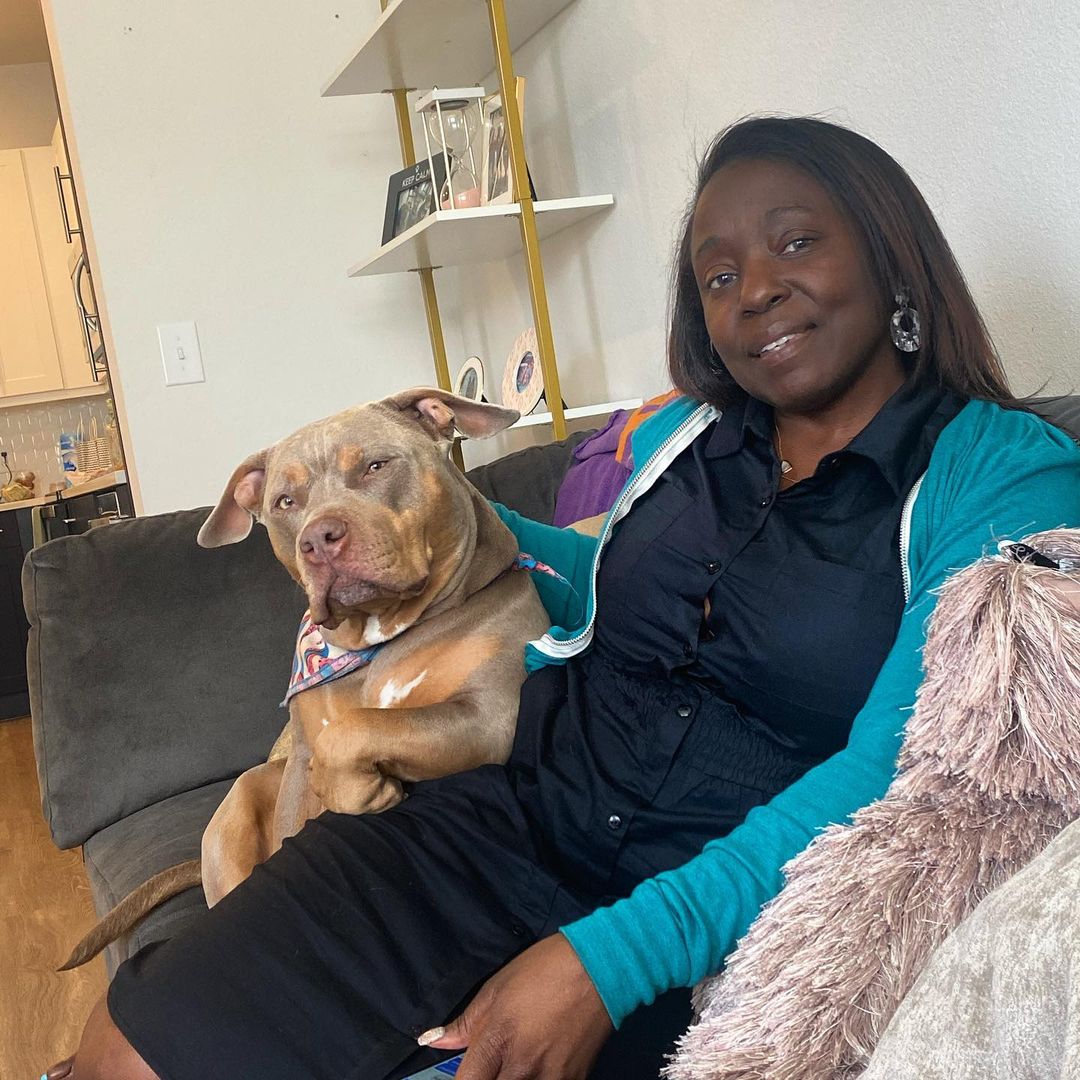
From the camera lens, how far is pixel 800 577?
1205 millimetres

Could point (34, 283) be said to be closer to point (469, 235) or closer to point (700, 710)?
point (469, 235)

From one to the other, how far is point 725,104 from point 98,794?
1.78 m

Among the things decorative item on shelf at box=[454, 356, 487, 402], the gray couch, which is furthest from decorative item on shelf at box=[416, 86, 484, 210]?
the gray couch

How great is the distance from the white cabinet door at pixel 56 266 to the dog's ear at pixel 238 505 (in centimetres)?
545

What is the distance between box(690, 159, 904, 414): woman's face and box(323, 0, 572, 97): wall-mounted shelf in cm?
174

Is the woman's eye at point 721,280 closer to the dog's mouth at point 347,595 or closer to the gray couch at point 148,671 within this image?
the dog's mouth at point 347,595

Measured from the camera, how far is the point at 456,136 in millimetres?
3225

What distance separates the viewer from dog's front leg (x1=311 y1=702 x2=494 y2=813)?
1.41 meters

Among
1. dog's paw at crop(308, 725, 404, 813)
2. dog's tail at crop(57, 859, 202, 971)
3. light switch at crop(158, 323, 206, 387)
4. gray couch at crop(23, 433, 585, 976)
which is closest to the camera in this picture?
dog's paw at crop(308, 725, 404, 813)

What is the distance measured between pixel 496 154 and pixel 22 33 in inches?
177

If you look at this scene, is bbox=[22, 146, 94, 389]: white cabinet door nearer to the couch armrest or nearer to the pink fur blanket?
the couch armrest

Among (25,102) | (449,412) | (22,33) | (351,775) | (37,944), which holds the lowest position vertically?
(37,944)

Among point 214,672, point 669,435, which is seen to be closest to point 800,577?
point 669,435


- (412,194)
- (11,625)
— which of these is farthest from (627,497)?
(11,625)
